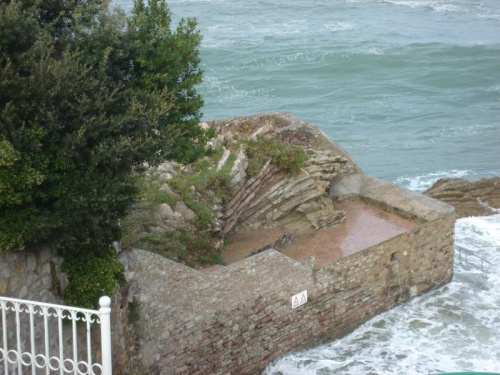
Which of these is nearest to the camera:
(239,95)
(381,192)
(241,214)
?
(241,214)

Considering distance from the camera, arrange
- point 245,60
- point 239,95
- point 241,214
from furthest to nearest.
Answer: point 245,60 < point 239,95 < point 241,214

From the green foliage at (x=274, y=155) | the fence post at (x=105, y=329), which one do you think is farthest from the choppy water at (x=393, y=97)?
the fence post at (x=105, y=329)

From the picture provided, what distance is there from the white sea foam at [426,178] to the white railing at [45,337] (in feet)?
75.2

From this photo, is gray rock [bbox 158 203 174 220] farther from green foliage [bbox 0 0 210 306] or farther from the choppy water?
green foliage [bbox 0 0 210 306]

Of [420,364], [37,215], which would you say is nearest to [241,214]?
[420,364]

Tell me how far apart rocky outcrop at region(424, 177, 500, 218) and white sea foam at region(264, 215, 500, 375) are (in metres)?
5.32

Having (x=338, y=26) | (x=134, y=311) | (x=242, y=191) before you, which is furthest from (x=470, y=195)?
(x=338, y=26)

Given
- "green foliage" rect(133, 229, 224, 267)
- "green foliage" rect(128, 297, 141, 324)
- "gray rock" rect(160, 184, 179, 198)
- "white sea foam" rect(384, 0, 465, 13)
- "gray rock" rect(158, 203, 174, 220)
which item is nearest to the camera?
"green foliage" rect(128, 297, 141, 324)

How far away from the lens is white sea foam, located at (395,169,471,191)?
110 feet

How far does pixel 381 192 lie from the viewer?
22.3 m

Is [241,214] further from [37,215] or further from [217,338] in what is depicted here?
[37,215]

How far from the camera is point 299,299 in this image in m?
17.9

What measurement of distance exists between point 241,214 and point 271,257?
3260mm

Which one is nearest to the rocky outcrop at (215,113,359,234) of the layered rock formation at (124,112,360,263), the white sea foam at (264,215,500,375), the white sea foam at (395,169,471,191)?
the layered rock formation at (124,112,360,263)
